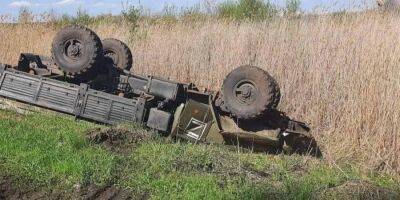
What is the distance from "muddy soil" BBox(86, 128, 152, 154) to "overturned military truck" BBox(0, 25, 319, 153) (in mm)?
547

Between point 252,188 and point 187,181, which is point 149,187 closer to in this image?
point 187,181

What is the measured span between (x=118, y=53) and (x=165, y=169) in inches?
146

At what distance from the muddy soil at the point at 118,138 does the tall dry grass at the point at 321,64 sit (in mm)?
2213

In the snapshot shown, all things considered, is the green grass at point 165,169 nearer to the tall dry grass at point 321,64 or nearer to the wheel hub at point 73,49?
the tall dry grass at point 321,64

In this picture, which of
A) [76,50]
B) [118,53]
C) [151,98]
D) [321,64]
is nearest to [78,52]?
[76,50]

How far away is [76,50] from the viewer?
7.21 metres

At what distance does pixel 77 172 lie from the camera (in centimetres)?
468

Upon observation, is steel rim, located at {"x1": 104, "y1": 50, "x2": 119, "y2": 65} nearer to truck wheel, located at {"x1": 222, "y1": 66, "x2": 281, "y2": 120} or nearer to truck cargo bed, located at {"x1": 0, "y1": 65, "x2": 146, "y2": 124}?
truck cargo bed, located at {"x1": 0, "y1": 65, "x2": 146, "y2": 124}

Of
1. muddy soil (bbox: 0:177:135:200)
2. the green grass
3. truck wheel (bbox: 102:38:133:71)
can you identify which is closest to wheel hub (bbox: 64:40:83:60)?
truck wheel (bbox: 102:38:133:71)

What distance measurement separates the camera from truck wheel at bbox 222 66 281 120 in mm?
6352

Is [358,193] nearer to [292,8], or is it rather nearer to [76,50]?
[76,50]

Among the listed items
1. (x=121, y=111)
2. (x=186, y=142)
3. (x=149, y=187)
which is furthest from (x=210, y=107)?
(x=149, y=187)

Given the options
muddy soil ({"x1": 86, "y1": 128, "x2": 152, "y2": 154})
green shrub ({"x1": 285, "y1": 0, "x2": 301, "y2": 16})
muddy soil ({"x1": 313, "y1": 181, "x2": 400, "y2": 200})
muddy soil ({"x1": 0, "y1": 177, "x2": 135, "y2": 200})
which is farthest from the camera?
green shrub ({"x1": 285, "y1": 0, "x2": 301, "y2": 16})

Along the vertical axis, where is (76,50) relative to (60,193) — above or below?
above
